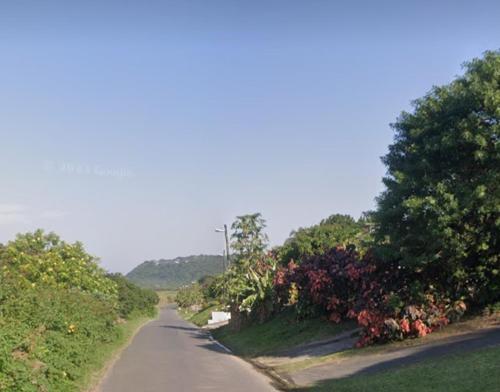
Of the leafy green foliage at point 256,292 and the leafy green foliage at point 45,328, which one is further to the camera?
the leafy green foliage at point 256,292

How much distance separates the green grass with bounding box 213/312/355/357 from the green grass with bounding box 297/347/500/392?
31.6ft

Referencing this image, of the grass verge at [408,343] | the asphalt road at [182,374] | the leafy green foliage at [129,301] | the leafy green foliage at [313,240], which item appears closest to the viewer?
the asphalt road at [182,374]

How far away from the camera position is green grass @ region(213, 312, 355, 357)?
23.9 meters

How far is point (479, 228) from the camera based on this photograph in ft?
55.5

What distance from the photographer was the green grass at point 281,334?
23906mm

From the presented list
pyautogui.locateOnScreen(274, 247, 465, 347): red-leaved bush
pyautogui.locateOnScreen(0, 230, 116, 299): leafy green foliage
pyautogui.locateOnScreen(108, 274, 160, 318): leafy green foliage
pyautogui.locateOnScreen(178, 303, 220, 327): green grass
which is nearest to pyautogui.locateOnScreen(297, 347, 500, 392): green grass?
pyautogui.locateOnScreen(274, 247, 465, 347): red-leaved bush

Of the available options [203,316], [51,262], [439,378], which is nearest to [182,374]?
[439,378]

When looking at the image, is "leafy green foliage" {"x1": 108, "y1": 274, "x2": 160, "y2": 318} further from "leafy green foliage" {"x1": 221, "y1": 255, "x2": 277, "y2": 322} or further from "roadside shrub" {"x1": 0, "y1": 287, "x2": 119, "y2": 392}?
"roadside shrub" {"x1": 0, "y1": 287, "x2": 119, "y2": 392}

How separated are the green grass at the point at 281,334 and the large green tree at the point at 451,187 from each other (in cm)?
612

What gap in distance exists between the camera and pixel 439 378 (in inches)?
452

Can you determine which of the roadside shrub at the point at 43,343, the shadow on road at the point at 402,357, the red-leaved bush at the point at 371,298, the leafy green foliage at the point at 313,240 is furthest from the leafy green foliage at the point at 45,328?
the leafy green foliage at the point at 313,240

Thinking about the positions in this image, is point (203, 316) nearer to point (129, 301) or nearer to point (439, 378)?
point (129, 301)

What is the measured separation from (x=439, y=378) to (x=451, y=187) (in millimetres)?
6908

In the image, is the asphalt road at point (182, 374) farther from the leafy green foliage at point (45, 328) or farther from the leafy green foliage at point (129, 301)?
the leafy green foliage at point (129, 301)
